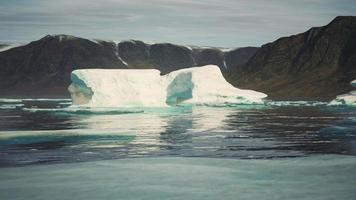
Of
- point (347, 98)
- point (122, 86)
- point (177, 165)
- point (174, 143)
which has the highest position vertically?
point (122, 86)

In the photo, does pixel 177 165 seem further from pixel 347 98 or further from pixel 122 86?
pixel 347 98

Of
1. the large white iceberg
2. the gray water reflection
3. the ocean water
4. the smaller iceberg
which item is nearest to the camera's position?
the ocean water

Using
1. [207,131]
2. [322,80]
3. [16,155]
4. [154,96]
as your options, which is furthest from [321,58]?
[16,155]

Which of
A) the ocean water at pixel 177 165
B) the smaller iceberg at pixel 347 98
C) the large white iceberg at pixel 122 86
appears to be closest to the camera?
the ocean water at pixel 177 165

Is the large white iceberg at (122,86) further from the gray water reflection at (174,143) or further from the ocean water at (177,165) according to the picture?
the ocean water at (177,165)

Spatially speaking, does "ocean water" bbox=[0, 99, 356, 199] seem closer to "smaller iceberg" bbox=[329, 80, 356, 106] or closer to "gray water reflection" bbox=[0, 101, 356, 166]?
"gray water reflection" bbox=[0, 101, 356, 166]

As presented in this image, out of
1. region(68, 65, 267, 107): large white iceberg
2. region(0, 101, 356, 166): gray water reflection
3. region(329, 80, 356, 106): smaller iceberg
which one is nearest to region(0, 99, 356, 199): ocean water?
region(0, 101, 356, 166): gray water reflection

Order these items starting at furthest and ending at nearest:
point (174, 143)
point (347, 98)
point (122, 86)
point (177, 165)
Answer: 1. point (347, 98)
2. point (122, 86)
3. point (174, 143)
4. point (177, 165)

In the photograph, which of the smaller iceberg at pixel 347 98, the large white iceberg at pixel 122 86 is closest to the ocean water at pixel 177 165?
the large white iceberg at pixel 122 86

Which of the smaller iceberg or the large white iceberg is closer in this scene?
the large white iceberg

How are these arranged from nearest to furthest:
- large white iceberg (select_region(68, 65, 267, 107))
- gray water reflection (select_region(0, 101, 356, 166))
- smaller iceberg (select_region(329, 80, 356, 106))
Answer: gray water reflection (select_region(0, 101, 356, 166)) < large white iceberg (select_region(68, 65, 267, 107)) < smaller iceberg (select_region(329, 80, 356, 106))

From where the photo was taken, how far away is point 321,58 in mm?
198625

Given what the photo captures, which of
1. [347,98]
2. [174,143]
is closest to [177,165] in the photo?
[174,143]

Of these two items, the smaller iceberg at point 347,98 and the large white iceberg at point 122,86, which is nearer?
the large white iceberg at point 122,86
